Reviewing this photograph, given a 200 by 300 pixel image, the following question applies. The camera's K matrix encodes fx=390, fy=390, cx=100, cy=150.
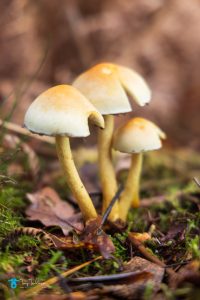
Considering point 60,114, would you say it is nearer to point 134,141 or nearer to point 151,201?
point 134,141

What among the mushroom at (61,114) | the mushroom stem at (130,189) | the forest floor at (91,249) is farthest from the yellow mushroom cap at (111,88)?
the forest floor at (91,249)

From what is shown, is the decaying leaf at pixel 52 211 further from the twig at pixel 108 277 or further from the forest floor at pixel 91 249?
the twig at pixel 108 277

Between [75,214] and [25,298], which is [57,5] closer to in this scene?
[75,214]

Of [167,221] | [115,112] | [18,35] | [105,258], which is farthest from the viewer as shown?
[18,35]

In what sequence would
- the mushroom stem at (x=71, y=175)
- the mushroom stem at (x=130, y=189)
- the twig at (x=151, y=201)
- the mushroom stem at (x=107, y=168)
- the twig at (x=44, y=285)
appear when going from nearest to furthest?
the twig at (x=44, y=285) < the mushroom stem at (x=71, y=175) < the mushroom stem at (x=107, y=168) < the mushroom stem at (x=130, y=189) < the twig at (x=151, y=201)

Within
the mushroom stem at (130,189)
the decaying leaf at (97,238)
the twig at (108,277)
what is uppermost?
the twig at (108,277)

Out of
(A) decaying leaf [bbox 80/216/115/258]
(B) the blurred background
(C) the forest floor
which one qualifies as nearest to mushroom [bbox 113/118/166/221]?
(C) the forest floor

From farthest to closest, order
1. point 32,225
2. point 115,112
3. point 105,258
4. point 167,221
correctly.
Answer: point 167,221
point 32,225
point 115,112
point 105,258

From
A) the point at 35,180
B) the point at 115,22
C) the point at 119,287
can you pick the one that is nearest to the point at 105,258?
the point at 119,287
